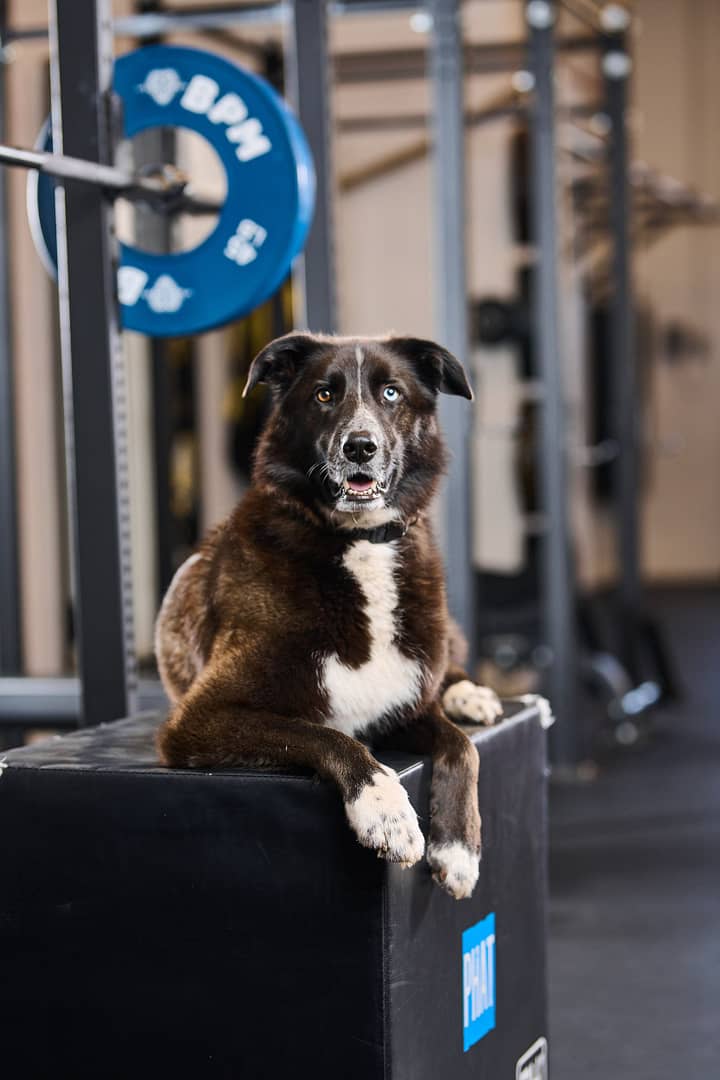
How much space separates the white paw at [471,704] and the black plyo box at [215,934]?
13cm

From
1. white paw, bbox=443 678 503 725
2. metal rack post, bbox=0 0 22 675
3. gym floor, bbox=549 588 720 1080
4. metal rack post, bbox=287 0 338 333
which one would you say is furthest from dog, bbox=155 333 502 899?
metal rack post, bbox=0 0 22 675

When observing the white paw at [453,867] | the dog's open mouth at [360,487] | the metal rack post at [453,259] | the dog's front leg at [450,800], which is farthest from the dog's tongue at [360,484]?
the metal rack post at [453,259]

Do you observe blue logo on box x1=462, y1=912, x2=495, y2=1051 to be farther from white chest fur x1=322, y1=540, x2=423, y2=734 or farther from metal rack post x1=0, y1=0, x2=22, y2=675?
metal rack post x1=0, y1=0, x2=22, y2=675

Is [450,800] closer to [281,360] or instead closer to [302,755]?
[302,755]

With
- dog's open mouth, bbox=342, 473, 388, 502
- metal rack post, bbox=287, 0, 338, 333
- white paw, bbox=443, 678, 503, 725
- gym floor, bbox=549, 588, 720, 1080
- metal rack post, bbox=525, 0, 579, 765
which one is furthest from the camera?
metal rack post, bbox=525, 0, 579, 765

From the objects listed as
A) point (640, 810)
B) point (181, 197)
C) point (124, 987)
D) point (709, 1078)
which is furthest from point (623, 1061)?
point (640, 810)

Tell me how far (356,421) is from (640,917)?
7.17ft

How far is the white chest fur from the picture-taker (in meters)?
1.73

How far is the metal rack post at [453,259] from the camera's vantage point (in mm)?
4152

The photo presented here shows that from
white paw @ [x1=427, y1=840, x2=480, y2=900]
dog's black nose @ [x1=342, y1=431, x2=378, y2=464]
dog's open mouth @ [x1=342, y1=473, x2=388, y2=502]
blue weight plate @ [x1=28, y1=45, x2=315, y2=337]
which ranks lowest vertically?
white paw @ [x1=427, y1=840, x2=480, y2=900]

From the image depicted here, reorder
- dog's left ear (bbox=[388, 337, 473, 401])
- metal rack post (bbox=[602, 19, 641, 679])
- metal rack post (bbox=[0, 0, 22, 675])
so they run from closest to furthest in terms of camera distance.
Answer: dog's left ear (bbox=[388, 337, 473, 401])
metal rack post (bbox=[0, 0, 22, 675])
metal rack post (bbox=[602, 19, 641, 679])

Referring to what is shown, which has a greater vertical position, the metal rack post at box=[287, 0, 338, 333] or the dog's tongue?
the metal rack post at box=[287, 0, 338, 333]

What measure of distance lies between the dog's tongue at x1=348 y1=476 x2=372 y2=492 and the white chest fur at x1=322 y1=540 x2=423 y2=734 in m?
0.11

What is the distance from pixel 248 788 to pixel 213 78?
134cm
